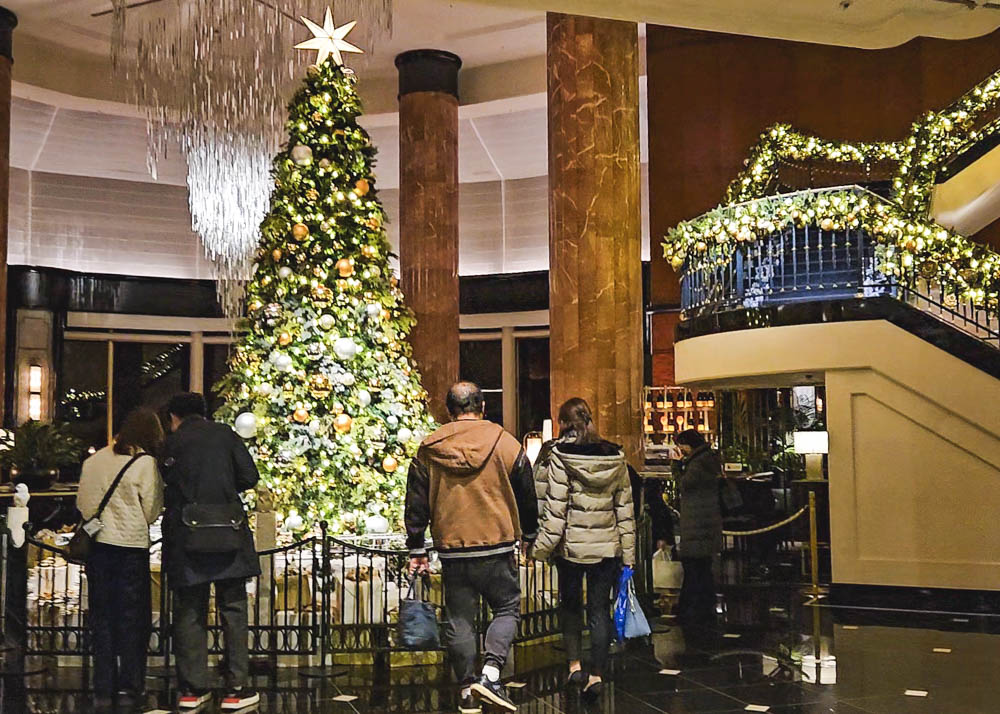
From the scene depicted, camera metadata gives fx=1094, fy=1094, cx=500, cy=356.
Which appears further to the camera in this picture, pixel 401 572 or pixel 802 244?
pixel 802 244

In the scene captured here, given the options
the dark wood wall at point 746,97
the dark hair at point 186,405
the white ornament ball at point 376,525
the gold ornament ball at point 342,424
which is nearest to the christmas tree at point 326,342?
the gold ornament ball at point 342,424

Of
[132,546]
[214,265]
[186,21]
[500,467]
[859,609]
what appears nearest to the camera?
[500,467]

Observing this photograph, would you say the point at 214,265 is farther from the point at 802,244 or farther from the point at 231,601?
the point at 231,601

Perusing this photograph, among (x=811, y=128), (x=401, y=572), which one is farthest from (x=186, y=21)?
(x=401, y=572)

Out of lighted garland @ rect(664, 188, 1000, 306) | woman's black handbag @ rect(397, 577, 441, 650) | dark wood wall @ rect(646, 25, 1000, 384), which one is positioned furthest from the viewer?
dark wood wall @ rect(646, 25, 1000, 384)

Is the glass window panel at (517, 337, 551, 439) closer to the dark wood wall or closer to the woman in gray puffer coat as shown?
the dark wood wall

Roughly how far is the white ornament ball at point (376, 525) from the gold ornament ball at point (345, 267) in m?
1.91

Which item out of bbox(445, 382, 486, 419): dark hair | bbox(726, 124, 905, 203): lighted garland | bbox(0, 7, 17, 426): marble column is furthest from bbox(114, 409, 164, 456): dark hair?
bbox(0, 7, 17, 426): marble column

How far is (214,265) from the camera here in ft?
67.3

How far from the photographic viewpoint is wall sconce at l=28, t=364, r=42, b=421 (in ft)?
63.2

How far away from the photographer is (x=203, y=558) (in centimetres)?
555

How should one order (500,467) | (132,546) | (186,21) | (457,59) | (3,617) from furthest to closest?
(457,59), (186,21), (3,617), (132,546), (500,467)

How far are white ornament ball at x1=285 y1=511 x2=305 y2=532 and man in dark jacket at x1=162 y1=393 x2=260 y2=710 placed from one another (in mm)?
2177

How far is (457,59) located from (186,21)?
4245 millimetres
